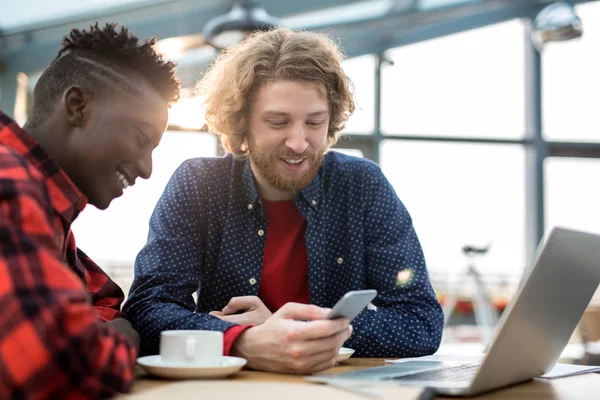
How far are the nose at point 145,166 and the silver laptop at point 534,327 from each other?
16.0 inches

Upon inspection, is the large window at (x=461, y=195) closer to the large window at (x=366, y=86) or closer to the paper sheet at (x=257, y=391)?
the large window at (x=366, y=86)

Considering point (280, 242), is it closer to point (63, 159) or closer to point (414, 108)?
point (63, 159)

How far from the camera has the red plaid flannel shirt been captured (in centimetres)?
59

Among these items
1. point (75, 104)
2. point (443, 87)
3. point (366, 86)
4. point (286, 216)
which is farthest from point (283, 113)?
point (443, 87)

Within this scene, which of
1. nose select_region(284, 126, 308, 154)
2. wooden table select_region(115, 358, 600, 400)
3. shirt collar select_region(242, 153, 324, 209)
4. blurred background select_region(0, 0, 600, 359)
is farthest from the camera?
blurred background select_region(0, 0, 600, 359)

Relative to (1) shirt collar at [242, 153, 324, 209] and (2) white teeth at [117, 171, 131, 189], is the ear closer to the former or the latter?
(2) white teeth at [117, 171, 131, 189]

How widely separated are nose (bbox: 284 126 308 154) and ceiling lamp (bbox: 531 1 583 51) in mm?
3444

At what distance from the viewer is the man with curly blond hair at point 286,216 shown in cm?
145

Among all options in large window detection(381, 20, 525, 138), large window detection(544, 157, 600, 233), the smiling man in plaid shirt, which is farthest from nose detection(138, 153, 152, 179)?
large window detection(544, 157, 600, 233)

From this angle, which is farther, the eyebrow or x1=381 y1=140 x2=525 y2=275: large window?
x1=381 y1=140 x2=525 y2=275: large window

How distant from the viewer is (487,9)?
5.54 m

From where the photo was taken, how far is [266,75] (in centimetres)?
165

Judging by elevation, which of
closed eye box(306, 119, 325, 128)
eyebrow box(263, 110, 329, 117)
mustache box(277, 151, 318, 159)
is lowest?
mustache box(277, 151, 318, 159)

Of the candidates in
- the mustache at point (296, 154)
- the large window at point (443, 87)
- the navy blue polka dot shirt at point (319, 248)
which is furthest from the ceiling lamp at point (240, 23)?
the large window at point (443, 87)
